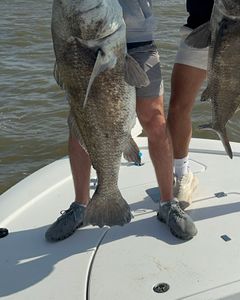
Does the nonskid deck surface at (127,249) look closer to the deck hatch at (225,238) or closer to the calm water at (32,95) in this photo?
the deck hatch at (225,238)

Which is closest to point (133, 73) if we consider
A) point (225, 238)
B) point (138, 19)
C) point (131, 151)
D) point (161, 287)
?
point (131, 151)

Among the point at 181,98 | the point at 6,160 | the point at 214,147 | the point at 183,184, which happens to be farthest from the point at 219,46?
the point at 6,160

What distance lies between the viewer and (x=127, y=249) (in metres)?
3.28

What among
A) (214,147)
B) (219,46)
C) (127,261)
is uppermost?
(219,46)

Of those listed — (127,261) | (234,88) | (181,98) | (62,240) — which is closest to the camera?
(234,88)

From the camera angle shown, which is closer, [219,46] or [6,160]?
[219,46]

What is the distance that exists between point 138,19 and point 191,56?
0.49 metres

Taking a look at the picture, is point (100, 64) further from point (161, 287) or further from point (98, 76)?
point (161, 287)

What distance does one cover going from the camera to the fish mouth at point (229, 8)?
7.53ft

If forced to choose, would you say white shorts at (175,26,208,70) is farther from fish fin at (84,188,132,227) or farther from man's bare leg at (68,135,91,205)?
fish fin at (84,188,132,227)

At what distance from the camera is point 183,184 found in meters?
3.81

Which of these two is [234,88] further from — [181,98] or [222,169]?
[222,169]

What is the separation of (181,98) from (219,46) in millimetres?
1291

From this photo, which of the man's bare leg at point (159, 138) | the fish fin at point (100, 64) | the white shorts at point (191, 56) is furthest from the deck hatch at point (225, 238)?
the fish fin at point (100, 64)
